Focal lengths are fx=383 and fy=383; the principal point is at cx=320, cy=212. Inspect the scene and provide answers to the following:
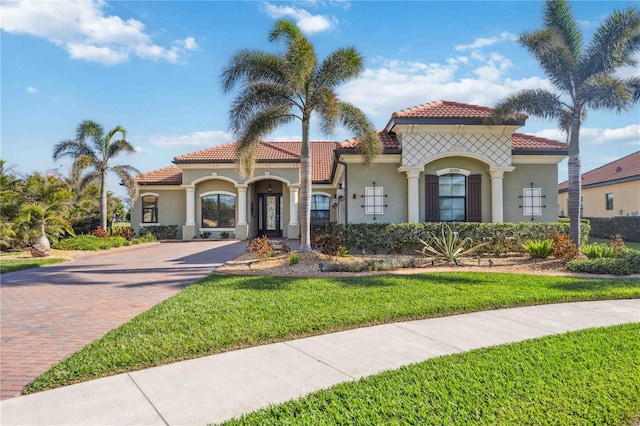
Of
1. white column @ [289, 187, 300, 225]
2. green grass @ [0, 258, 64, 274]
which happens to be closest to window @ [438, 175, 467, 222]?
white column @ [289, 187, 300, 225]

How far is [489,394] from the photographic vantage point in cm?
348

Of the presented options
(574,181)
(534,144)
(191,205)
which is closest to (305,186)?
(574,181)

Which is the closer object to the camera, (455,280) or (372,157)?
(455,280)

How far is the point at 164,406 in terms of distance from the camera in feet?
11.2

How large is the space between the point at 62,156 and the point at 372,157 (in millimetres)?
18126

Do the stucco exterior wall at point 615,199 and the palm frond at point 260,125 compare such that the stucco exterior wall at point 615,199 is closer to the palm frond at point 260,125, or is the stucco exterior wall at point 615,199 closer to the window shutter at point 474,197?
the window shutter at point 474,197

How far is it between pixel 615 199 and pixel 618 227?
4755mm

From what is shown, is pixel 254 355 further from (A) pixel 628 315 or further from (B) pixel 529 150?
(B) pixel 529 150

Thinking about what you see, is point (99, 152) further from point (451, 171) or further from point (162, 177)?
point (451, 171)

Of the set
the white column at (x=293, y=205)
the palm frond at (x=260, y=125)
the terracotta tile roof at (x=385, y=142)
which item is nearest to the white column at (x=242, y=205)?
the white column at (x=293, y=205)

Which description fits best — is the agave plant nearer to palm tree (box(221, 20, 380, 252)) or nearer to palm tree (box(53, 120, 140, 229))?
palm tree (box(221, 20, 380, 252))

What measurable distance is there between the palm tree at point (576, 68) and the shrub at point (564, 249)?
0.74 m

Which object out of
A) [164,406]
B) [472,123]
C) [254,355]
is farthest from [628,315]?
[472,123]

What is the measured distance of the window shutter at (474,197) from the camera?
15.5m
